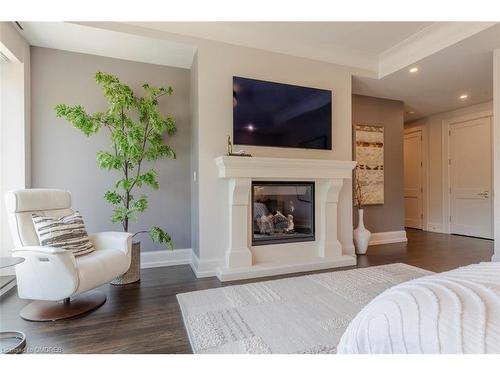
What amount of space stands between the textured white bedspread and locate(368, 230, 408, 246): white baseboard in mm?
3727

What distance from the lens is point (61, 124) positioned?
116 inches

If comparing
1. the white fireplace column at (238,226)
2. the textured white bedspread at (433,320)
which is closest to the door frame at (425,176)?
the white fireplace column at (238,226)

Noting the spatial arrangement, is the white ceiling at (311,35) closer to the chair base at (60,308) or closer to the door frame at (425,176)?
the chair base at (60,308)

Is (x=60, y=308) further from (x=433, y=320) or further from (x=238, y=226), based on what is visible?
(x=433, y=320)

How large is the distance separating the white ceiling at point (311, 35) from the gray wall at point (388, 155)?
1082 mm

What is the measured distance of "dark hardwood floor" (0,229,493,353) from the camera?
158 centimetres

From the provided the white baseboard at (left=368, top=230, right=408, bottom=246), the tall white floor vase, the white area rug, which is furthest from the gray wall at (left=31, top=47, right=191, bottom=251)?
the white baseboard at (left=368, top=230, right=408, bottom=246)

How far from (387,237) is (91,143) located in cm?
466

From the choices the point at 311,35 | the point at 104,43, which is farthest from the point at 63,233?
the point at 311,35

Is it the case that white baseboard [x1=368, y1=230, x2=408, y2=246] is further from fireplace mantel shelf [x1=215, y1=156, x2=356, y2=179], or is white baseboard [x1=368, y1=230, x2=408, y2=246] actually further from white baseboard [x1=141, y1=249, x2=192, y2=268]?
white baseboard [x1=141, y1=249, x2=192, y2=268]

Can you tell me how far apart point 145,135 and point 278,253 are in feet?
6.78

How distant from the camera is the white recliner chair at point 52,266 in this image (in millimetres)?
1833

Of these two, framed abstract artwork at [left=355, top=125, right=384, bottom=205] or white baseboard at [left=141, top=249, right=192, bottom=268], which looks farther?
framed abstract artwork at [left=355, top=125, right=384, bottom=205]
